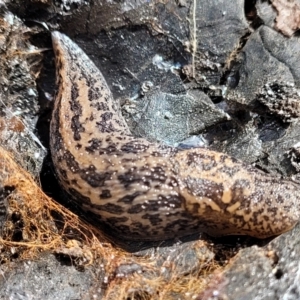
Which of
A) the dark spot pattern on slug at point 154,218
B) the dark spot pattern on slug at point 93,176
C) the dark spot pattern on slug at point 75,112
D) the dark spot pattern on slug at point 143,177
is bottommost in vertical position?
the dark spot pattern on slug at point 154,218

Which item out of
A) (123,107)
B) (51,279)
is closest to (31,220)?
(51,279)

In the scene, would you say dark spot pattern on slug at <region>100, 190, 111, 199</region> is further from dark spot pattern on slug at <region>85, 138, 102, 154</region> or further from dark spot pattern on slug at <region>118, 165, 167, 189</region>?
dark spot pattern on slug at <region>85, 138, 102, 154</region>

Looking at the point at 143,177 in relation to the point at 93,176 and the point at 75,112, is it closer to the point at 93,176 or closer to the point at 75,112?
the point at 93,176

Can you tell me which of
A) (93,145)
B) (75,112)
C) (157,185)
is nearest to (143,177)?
(157,185)

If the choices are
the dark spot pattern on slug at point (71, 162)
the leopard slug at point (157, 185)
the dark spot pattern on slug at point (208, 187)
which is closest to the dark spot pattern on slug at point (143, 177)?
the leopard slug at point (157, 185)

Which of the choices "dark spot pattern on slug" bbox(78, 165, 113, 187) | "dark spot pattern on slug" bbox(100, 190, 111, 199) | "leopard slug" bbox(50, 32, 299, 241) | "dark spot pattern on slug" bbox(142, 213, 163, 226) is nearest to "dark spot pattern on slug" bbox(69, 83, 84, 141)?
"leopard slug" bbox(50, 32, 299, 241)

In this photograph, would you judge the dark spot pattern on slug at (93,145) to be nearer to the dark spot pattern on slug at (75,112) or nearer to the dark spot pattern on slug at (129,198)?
the dark spot pattern on slug at (75,112)

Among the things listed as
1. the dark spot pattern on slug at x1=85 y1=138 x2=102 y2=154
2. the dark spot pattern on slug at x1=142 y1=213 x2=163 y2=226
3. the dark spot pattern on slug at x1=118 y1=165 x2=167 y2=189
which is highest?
the dark spot pattern on slug at x1=85 y1=138 x2=102 y2=154

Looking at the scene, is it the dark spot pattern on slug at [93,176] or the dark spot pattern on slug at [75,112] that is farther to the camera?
the dark spot pattern on slug at [75,112]
